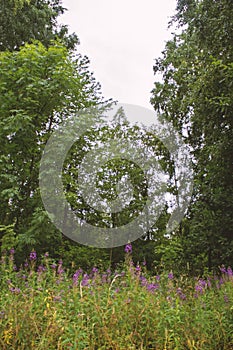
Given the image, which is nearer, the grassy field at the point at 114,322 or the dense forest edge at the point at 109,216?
the grassy field at the point at 114,322

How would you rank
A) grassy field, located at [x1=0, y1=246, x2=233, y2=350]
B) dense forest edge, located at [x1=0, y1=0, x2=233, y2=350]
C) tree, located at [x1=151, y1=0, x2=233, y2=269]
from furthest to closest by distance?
tree, located at [x1=151, y1=0, x2=233, y2=269] → dense forest edge, located at [x1=0, y1=0, x2=233, y2=350] → grassy field, located at [x1=0, y1=246, x2=233, y2=350]

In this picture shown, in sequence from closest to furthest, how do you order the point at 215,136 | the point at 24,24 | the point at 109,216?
1. the point at 215,136
2. the point at 109,216
3. the point at 24,24

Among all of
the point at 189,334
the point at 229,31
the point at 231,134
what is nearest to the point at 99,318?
the point at 189,334

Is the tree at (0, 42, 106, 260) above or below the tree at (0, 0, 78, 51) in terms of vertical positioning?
below

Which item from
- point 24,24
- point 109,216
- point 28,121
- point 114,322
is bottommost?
point 114,322

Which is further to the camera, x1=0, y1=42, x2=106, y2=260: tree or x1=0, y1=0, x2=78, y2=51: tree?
x1=0, y1=0, x2=78, y2=51: tree

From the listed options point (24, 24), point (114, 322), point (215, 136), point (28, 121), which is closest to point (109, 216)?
point (28, 121)

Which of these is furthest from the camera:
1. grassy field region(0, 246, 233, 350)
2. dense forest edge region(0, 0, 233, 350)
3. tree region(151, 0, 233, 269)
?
tree region(151, 0, 233, 269)

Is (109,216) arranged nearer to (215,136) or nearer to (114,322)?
(215,136)

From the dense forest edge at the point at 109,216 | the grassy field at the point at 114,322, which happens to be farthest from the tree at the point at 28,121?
the grassy field at the point at 114,322

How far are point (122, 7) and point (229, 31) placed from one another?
26.1ft

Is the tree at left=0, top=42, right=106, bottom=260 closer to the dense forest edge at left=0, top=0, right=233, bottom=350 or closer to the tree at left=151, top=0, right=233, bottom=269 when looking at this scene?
the dense forest edge at left=0, top=0, right=233, bottom=350

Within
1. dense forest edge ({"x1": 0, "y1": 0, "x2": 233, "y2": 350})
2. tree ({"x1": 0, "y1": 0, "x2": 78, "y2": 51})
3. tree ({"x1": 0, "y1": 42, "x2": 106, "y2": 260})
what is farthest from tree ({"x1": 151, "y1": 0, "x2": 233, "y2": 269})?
tree ({"x1": 0, "y1": 0, "x2": 78, "y2": 51})

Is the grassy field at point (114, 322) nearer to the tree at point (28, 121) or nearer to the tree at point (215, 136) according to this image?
the tree at point (215, 136)
